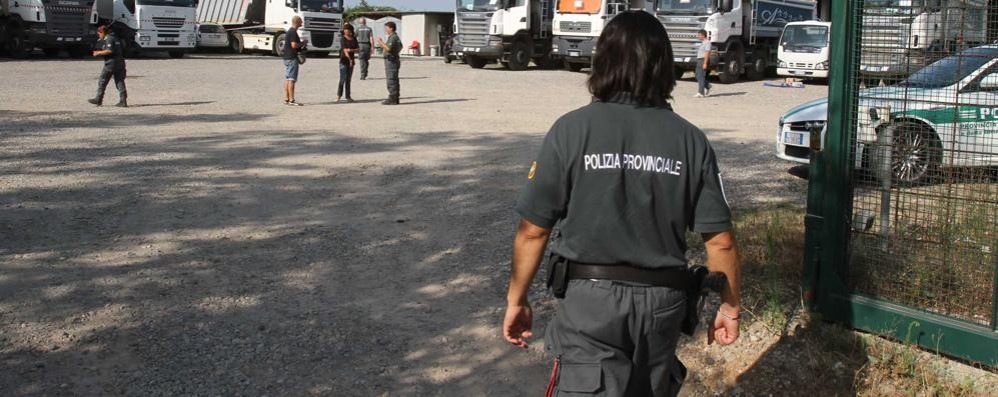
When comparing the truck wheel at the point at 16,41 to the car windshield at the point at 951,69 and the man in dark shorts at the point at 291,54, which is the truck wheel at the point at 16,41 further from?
the car windshield at the point at 951,69

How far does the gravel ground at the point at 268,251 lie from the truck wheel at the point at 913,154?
130 cm

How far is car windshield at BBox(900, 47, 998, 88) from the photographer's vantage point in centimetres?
464

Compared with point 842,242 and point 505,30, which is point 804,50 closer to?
point 505,30

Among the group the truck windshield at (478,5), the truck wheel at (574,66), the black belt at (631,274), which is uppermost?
the truck windshield at (478,5)

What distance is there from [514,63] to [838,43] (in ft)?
87.6

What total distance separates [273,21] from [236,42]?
3.55m

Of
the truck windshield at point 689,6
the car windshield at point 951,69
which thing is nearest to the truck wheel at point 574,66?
the truck windshield at point 689,6

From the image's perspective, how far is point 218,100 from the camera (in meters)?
18.4

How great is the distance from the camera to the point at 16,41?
2995 centimetres

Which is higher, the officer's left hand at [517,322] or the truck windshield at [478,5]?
the truck windshield at [478,5]

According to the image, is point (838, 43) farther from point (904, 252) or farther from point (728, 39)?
point (728, 39)

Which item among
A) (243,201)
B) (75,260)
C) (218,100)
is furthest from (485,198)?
(218,100)

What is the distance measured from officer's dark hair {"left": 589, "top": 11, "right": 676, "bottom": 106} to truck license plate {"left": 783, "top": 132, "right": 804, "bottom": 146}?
7779mm

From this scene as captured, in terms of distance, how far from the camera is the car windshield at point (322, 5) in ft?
116
